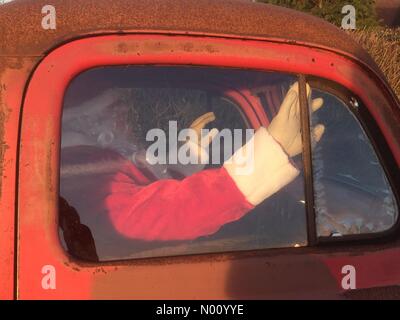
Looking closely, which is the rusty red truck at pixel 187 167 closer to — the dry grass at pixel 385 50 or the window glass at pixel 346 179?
the window glass at pixel 346 179

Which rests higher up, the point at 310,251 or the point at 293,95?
the point at 293,95

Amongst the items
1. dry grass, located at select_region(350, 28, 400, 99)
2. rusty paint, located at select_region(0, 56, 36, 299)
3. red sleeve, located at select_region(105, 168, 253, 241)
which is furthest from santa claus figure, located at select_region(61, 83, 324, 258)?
dry grass, located at select_region(350, 28, 400, 99)

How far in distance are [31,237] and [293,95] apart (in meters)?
0.80

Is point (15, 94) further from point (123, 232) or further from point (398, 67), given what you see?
point (398, 67)

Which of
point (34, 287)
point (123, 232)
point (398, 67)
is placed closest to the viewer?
point (34, 287)

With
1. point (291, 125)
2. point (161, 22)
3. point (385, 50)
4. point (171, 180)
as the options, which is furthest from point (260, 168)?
point (385, 50)

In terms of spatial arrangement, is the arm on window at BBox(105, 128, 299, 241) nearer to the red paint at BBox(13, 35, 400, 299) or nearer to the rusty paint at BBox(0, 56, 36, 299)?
the red paint at BBox(13, 35, 400, 299)

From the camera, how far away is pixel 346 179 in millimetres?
1847

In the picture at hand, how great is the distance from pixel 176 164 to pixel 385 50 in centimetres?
760

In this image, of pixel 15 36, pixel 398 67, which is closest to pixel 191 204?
pixel 15 36

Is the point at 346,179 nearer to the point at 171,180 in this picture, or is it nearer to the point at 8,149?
the point at 171,180

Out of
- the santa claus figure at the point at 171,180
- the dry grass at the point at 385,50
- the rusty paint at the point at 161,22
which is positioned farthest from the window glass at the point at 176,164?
the dry grass at the point at 385,50

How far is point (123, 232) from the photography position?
5.55ft

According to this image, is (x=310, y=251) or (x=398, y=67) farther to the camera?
(x=398, y=67)
